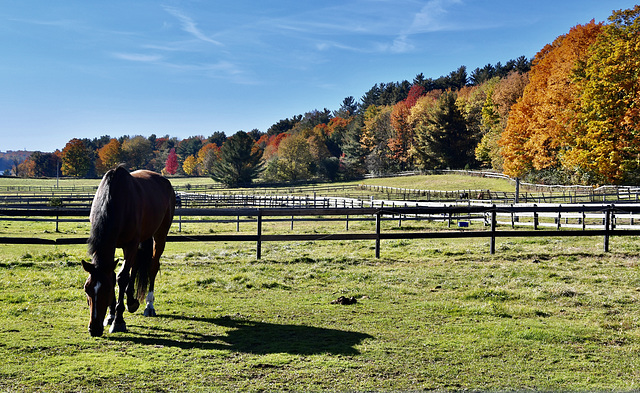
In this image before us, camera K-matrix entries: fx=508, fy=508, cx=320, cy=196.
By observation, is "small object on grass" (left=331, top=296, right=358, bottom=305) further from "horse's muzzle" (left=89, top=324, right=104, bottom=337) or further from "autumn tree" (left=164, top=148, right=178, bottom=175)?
"autumn tree" (left=164, top=148, right=178, bottom=175)

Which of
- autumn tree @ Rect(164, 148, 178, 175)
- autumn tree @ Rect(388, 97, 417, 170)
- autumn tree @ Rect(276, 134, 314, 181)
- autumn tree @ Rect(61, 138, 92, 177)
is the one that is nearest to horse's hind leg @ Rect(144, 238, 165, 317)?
autumn tree @ Rect(388, 97, 417, 170)

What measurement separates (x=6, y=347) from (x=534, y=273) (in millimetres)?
9678

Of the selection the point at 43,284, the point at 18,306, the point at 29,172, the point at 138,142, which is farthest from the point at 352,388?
the point at 29,172

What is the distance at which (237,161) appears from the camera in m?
89.5

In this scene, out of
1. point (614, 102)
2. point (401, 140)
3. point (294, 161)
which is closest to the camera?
point (614, 102)

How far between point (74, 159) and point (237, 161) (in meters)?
58.7

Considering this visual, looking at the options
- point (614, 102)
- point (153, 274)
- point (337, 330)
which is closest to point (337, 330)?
point (337, 330)

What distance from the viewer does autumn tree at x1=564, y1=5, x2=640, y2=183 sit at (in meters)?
28.0

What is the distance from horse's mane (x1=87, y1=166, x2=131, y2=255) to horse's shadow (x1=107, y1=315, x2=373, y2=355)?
1.19 meters

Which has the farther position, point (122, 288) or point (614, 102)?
point (614, 102)

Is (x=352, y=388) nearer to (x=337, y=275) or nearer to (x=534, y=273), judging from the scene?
(x=337, y=275)

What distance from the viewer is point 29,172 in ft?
476

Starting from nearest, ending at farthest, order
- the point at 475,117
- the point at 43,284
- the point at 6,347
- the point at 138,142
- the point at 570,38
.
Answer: the point at 6,347
the point at 43,284
the point at 570,38
the point at 475,117
the point at 138,142

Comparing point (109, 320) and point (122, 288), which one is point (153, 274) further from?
point (109, 320)
